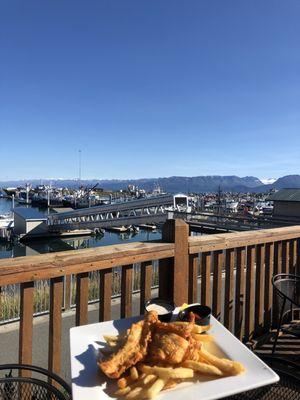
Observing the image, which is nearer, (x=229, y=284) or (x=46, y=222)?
(x=229, y=284)

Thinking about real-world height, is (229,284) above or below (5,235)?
above

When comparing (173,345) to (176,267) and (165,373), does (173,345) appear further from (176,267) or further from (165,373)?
(176,267)

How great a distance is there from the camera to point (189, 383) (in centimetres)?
134

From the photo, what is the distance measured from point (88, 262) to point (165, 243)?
24.4 inches

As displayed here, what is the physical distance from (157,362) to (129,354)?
107 mm

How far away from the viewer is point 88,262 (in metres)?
2.17

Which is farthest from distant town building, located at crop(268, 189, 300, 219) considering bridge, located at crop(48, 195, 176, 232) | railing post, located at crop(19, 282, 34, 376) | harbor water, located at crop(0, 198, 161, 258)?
railing post, located at crop(19, 282, 34, 376)

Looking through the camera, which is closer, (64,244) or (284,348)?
(284,348)

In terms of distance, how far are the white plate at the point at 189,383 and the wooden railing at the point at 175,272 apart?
44 cm

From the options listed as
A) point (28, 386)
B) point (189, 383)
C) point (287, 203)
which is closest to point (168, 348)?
point (189, 383)

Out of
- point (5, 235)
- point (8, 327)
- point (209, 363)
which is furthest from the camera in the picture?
point (5, 235)

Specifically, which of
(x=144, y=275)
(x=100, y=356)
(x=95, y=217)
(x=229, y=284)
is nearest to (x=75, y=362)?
(x=100, y=356)

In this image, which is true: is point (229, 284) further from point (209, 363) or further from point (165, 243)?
point (209, 363)

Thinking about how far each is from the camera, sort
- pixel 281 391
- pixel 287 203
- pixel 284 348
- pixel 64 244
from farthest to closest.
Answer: pixel 64 244 → pixel 287 203 → pixel 284 348 → pixel 281 391
